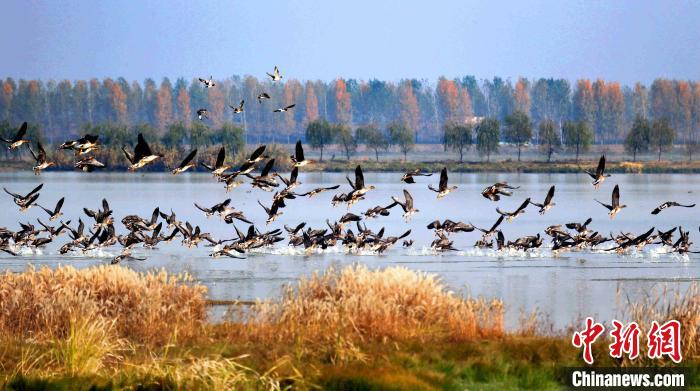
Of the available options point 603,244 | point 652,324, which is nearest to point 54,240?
point 603,244

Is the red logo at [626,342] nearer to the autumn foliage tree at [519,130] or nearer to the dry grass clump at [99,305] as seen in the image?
the dry grass clump at [99,305]

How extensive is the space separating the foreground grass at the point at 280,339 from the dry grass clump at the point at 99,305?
3 cm

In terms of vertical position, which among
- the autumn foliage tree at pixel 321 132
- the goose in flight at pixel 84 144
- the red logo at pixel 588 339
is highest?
the goose in flight at pixel 84 144

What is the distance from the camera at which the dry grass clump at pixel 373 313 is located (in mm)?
17531

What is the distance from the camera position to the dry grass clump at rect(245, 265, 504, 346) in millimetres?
17531

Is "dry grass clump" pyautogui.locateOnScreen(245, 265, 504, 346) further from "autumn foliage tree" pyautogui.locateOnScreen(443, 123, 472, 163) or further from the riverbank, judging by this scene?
"autumn foliage tree" pyautogui.locateOnScreen(443, 123, 472, 163)

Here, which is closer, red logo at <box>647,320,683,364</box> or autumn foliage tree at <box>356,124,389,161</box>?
red logo at <box>647,320,683,364</box>

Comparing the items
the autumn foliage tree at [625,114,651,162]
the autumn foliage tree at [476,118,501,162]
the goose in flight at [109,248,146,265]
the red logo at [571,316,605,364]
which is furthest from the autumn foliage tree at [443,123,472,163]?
the red logo at [571,316,605,364]

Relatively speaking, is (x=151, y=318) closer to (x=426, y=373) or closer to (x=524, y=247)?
(x=426, y=373)

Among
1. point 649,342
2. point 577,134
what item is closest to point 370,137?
point 577,134

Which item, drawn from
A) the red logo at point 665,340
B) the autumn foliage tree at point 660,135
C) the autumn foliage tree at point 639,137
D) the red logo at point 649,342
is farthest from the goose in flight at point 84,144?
the autumn foliage tree at point 660,135

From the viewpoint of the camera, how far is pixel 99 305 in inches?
770

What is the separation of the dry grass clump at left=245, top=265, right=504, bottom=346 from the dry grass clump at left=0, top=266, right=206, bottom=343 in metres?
1.39

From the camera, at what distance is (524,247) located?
38.7 metres
